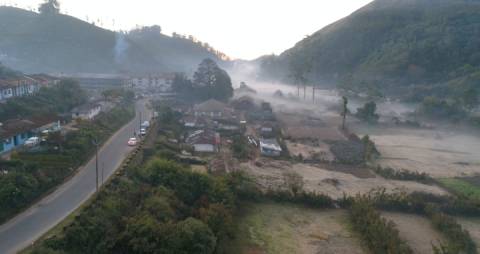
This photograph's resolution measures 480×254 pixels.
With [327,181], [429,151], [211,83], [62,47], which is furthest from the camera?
[62,47]

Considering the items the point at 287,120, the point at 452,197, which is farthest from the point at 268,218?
the point at 287,120

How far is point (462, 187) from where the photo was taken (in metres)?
19.7

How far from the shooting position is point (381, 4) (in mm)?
87000

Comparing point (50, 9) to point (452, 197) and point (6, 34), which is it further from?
point (452, 197)

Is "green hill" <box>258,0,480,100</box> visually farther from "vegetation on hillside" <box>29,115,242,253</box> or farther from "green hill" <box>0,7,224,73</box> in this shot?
"vegetation on hillside" <box>29,115,242,253</box>

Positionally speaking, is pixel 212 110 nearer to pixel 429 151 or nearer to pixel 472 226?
pixel 429 151

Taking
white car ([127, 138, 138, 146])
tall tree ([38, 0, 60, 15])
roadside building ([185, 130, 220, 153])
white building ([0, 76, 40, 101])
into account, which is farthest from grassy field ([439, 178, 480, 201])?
tall tree ([38, 0, 60, 15])

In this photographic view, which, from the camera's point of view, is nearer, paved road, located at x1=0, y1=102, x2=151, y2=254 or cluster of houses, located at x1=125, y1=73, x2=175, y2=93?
paved road, located at x1=0, y1=102, x2=151, y2=254

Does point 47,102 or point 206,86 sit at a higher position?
point 206,86

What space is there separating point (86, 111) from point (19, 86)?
212 inches

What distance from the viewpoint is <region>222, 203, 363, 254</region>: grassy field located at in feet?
43.9

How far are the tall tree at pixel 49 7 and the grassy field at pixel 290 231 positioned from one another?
6193cm

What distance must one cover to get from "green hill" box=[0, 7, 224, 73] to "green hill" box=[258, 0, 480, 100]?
1099 inches

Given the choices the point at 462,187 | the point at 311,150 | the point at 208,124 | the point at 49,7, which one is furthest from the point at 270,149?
the point at 49,7
